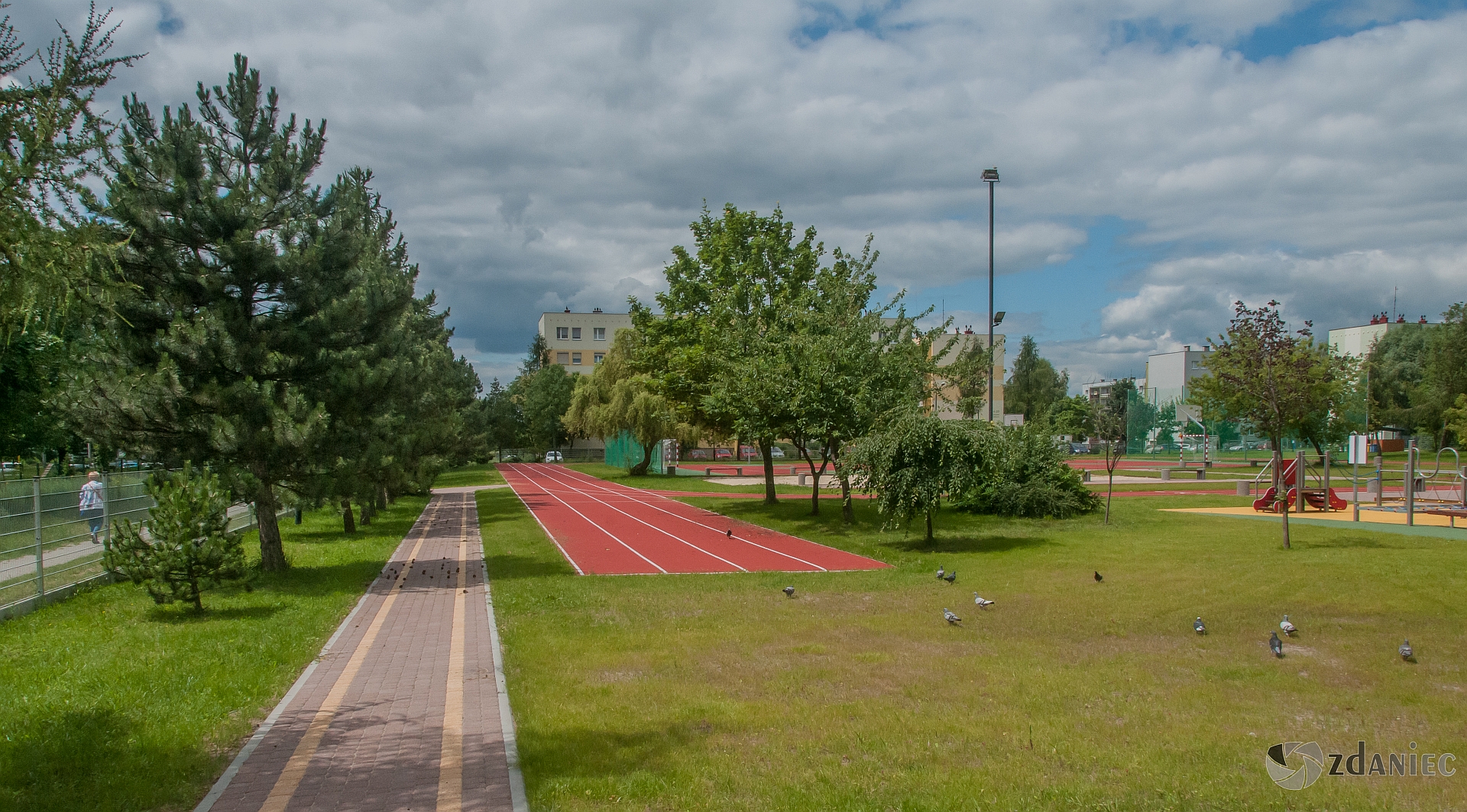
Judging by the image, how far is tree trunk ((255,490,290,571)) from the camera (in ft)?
49.4

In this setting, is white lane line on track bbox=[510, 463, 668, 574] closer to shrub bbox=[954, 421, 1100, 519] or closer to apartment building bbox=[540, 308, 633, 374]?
shrub bbox=[954, 421, 1100, 519]

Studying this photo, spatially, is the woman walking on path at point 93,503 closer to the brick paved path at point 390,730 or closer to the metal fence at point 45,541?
the metal fence at point 45,541

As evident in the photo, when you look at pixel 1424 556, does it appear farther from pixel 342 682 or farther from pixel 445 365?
pixel 445 365

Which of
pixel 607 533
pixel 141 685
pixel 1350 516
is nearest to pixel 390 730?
pixel 141 685

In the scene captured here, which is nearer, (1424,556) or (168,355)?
(168,355)

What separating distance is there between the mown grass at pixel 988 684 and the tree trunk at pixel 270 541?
3963 millimetres

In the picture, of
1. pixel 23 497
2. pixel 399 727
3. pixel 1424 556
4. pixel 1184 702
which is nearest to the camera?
pixel 399 727

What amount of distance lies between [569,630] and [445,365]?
21.1 metres

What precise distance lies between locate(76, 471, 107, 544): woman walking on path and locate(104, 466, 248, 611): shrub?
11.7 ft

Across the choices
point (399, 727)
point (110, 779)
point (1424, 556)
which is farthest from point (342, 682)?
point (1424, 556)

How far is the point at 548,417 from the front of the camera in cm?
8994

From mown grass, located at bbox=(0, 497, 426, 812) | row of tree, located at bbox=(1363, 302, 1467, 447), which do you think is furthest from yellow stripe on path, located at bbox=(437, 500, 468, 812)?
row of tree, located at bbox=(1363, 302, 1467, 447)

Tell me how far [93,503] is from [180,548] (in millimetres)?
5392

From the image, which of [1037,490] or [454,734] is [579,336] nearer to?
[1037,490]
